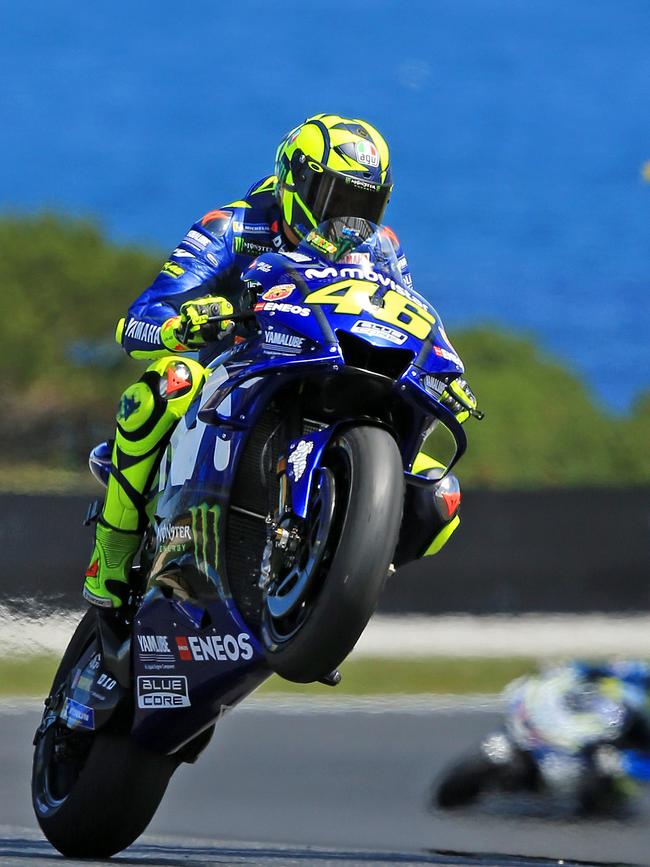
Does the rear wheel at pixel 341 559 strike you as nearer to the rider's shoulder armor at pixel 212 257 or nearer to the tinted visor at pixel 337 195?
the tinted visor at pixel 337 195

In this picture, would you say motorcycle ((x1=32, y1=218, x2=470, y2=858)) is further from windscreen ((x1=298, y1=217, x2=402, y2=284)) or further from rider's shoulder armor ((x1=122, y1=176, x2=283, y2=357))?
rider's shoulder armor ((x1=122, y1=176, x2=283, y2=357))

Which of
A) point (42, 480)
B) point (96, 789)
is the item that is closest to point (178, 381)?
point (96, 789)

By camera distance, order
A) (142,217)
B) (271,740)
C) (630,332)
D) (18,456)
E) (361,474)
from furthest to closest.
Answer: (142,217)
(630,332)
(18,456)
(271,740)
(361,474)

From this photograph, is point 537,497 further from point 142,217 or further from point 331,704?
point 142,217

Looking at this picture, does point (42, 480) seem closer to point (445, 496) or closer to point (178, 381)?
point (178, 381)

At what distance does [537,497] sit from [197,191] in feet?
23.8

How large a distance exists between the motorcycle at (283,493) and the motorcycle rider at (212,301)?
0.07m

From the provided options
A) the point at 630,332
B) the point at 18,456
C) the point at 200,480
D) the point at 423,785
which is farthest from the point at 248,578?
the point at 630,332

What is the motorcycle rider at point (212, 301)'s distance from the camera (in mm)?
3627

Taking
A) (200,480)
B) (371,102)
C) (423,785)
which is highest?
(371,102)

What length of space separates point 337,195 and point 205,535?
0.92m

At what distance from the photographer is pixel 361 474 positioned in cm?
307

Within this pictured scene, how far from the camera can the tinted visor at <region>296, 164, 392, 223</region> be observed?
3680mm

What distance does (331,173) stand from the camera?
367 centimetres
